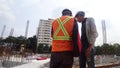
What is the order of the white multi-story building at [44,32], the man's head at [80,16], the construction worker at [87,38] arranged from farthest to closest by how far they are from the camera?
the white multi-story building at [44,32]
the man's head at [80,16]
the construction worker at [87,38]

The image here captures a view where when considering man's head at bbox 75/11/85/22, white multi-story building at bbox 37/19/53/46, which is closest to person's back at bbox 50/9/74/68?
man's head at bbox 75/11/85/22

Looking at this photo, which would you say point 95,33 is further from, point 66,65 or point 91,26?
point 66,65

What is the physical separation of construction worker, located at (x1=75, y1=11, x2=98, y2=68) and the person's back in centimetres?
39

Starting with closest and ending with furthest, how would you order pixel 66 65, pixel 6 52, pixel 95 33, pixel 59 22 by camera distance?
pixel 66 65, pixel 59 22, pixel 95 33, pixel 6 52

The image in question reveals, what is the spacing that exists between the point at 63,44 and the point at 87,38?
22.4 inches

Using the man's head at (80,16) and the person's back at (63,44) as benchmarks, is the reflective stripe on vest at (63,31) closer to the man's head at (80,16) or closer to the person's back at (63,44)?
the person's back at (63,44)

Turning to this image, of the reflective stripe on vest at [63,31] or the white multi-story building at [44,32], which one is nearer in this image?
the reflective stripe on vest at [63,31]

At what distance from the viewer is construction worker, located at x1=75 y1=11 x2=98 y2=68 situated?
11.9 feet

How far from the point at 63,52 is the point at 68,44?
14 cm

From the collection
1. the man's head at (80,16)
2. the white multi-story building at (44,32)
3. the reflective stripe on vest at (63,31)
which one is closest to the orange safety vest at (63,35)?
the reflective stripe on vest at (63,31)

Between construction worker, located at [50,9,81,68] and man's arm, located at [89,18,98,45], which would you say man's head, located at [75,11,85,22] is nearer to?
man's arm, located at [89,18,98,45]

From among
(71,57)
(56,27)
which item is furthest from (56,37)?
(71,57)

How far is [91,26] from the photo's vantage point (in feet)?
12.4

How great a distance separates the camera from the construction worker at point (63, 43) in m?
3.29
